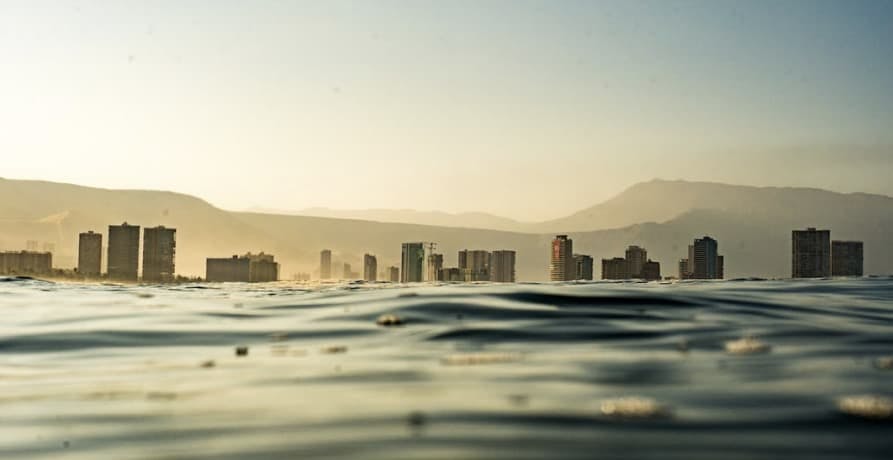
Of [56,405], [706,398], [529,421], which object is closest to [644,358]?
[706,398]

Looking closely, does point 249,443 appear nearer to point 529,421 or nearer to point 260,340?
point 529,421

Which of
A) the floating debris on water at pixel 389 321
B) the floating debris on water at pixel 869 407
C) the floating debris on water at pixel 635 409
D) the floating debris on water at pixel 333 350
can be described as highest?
the floating debris on water at pixel 389 321

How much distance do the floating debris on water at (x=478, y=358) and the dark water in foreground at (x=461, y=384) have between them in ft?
0.10

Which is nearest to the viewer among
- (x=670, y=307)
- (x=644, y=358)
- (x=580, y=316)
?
(x=644, y=358)

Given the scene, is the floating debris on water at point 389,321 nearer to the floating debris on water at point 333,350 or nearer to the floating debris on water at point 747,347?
the floating debris on water at point 333,350

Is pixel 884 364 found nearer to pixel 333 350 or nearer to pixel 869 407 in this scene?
pixel 869 407

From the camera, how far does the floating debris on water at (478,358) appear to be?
389 inches

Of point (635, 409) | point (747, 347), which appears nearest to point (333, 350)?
point (747, 347)

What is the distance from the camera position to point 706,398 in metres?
7.45

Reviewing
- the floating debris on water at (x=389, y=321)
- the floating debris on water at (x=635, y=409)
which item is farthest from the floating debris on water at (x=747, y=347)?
the floating debris on water at (x=389, y=321)

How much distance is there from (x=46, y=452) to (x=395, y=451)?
260 centimetres

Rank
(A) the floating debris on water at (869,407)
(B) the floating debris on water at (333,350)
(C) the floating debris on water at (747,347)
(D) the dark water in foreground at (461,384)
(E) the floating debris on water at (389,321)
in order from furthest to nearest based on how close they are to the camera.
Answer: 1. (E) the floating debris on water at (389,321)
2. (B) the floating debris on water at (333,350)
3. (C) the floating debris on water at (747,347)
4. (A) the floating debris on water at (869,407)
5. (D) the dark water in foreground at (461,384)

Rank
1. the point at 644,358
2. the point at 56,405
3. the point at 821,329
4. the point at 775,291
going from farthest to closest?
the point at 775,291 < the point at 821,329 < the point at 644,358 < the point at 56,405

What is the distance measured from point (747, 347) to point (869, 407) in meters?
4.13
